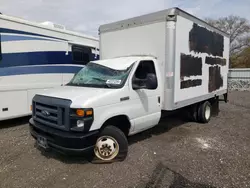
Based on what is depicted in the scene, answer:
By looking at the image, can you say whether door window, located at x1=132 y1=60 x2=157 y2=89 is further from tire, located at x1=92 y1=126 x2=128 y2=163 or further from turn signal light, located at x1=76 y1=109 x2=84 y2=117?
turn signal light, located at x1=76 y1=109 x2=84 y2=117

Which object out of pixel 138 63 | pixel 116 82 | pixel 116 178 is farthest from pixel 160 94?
pixel 116 178

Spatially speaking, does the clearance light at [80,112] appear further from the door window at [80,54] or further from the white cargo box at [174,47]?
the door window at [80,54]

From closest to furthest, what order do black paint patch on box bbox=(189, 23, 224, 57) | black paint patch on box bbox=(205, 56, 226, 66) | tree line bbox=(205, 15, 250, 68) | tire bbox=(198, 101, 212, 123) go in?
black paint patch on box bbox=(189, 23, 224, 57)
black paint patch on box bbox=(205, 56, 226, 66)
tire bbox=(198, 101, 212, 123)
tree line bbox=(205, 15, 250, 68)

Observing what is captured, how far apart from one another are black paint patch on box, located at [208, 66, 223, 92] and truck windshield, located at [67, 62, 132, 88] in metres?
3.80

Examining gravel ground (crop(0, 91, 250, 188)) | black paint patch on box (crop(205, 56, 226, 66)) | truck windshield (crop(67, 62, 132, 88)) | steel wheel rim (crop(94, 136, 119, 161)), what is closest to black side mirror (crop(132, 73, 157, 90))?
truck windshield (crop(67, 62, 132, 88))

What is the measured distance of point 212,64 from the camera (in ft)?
23.4

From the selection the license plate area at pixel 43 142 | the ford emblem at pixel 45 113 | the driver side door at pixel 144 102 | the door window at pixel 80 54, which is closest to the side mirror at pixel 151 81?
the driver side door at pixel 144 102

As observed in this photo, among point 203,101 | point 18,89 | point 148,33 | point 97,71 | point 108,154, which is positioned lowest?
point 108,154

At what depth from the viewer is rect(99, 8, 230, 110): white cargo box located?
5066 millimetres

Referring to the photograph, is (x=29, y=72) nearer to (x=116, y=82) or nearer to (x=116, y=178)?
(x=116, y=82)

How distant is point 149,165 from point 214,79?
15.2 feet

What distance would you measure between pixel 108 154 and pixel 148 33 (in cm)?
313

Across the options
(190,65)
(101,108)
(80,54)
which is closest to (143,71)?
(101,108)

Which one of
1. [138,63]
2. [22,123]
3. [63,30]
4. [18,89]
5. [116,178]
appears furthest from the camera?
[63,30]
